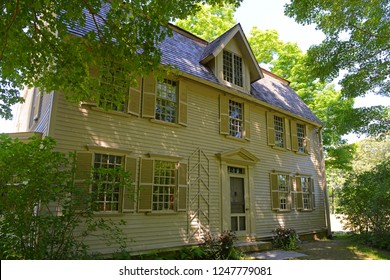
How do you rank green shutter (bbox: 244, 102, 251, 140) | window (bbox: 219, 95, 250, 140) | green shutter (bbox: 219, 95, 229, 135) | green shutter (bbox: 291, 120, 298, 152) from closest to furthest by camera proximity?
green shutter (bbox: 219, 95, 229, 135), window (bbox: 219, 95, 250, 140), green shutter (bbox: 244, 102, 251, 140), green shutter (bbox: 291, 120, 298, 152)

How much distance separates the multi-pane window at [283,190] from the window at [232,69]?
15.0ft

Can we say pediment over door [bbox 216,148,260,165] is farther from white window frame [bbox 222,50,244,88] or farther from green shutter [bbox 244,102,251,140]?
white window frame [bbox 222,50,244,88]

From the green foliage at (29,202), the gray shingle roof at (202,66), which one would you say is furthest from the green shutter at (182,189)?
the green foliage at (29,202)

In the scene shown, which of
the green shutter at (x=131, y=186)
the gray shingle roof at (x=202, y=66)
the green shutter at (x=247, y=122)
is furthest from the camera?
the green shutter at (x=247, y=122)

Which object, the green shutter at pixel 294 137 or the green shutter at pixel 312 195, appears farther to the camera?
the green shutter at pixel 312 195

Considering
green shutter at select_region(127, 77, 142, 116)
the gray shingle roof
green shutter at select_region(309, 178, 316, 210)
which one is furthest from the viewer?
green shutter at select_region(309, 178, 316, 210)

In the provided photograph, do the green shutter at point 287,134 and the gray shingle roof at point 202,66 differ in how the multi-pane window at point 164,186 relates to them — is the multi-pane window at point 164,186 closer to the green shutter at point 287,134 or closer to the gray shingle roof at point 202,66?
the gray shingle roof at point 202,66

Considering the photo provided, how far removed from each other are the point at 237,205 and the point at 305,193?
4.94 metres

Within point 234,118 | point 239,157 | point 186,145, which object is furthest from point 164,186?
point 234,118

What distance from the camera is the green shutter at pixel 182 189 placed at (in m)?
8.44

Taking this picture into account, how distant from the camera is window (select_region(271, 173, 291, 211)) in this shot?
11.5 meters

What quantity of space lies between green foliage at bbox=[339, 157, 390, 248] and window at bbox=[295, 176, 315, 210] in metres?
1.56

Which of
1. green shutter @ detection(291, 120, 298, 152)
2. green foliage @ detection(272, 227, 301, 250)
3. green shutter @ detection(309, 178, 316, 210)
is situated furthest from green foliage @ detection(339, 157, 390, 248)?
green foliage @ detection(272, 227, 301, 250)

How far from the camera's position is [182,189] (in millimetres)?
8570
